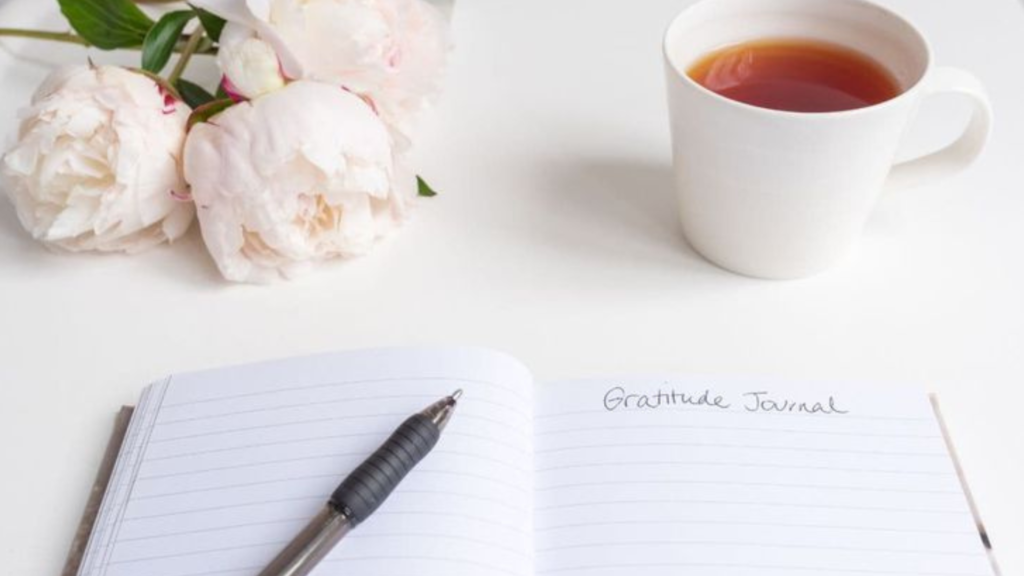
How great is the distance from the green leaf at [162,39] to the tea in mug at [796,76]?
1.04ft

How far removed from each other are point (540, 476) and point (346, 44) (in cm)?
28

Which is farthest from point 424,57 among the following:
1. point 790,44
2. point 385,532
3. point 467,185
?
point 385,532

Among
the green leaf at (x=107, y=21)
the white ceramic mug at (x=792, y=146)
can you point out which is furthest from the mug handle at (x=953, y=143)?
the green leaf at (x=107, y=21)

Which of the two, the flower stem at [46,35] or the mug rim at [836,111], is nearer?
the mug rim at [836,111]

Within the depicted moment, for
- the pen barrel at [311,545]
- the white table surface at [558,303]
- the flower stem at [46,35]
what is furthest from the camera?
the flower stem at [46,35]

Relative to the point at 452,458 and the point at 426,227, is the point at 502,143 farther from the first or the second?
the point at 452,458

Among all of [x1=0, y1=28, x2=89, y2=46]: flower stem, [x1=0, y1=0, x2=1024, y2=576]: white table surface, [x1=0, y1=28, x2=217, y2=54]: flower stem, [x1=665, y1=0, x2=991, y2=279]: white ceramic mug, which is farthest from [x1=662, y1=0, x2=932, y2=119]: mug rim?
[x1=0, y1=28, x2=89, y2=46]: flower stem

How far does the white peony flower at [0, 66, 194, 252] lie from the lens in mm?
603

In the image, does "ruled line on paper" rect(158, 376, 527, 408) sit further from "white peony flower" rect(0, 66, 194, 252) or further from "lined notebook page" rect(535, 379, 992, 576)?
"white peony flower" rect(0, 66, 194, 252)

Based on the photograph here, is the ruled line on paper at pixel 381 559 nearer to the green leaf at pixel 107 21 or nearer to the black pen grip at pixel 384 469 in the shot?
the black pen grip at pixel 384 469

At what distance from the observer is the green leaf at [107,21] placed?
70 cm

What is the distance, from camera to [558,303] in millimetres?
628

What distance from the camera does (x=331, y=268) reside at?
659 millimetres

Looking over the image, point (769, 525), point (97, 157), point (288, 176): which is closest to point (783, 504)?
point (769, 525)
